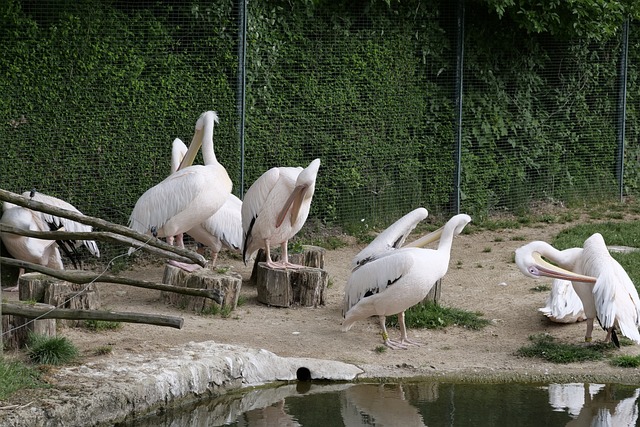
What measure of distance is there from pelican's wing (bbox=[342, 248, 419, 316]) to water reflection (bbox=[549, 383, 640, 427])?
1265mm

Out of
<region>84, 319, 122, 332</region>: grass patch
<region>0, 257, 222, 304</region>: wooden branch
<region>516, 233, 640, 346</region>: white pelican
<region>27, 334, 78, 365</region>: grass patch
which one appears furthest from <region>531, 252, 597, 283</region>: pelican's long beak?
<region>27, 334, 78, 365</region>: grass patch

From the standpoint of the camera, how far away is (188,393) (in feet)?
19.6

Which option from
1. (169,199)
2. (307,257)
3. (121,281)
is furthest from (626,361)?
(169,199)

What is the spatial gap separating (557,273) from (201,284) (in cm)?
265

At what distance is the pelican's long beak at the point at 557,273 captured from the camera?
6.87m

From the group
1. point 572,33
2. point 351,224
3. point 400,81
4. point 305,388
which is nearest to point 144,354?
point 305,388

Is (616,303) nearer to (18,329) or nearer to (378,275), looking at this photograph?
(378,275)

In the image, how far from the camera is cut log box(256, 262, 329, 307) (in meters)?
8.08

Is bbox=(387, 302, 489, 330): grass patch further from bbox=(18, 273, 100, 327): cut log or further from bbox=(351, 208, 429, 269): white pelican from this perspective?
bbox=(18, 273, 100, 327): cut log

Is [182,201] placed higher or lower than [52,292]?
higher

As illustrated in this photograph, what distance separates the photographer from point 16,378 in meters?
5.38

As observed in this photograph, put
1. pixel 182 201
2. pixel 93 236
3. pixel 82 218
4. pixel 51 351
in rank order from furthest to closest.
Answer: pixel 182 201 < pixel 51 351 < pixel 93 236 < pixel 82 218

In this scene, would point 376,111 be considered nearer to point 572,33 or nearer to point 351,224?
point 351,224

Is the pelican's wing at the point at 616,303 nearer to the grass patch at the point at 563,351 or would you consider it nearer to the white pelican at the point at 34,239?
the grass patch at the point at 563,351
